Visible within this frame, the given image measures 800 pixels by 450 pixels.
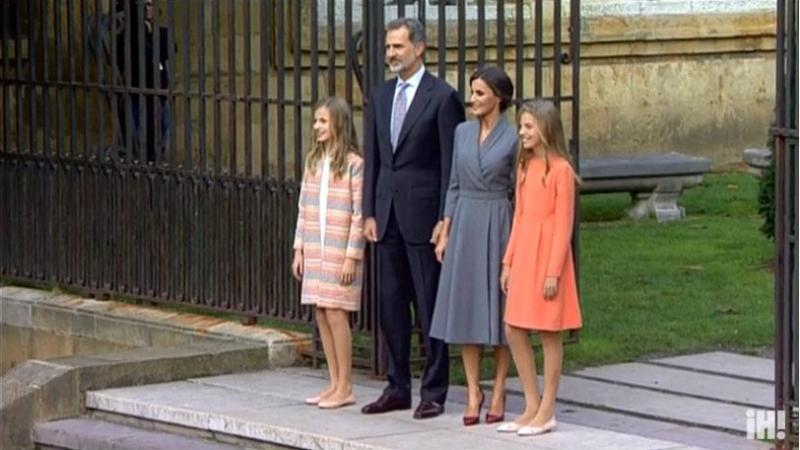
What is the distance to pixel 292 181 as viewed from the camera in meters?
11.3

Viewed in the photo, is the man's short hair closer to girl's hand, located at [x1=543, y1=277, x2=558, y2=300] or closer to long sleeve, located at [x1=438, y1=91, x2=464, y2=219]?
long sleeve, located at [x1=438, y1=91, x2=464, y2=219]

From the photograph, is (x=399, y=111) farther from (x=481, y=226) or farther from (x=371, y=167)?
(x=481, y=226)

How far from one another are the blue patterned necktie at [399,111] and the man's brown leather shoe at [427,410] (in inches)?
46.9

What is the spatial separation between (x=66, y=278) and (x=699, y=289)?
4.02 metres

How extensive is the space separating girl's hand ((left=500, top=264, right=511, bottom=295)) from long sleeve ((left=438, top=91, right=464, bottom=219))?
0.46 meters

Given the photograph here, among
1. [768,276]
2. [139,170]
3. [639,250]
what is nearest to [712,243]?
[639,250]

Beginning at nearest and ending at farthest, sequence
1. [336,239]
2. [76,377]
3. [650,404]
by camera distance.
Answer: [336,239]
[650,404]
[76,377]

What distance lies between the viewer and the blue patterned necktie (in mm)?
9594

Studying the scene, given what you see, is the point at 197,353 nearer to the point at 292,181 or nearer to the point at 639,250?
the point at 292,181

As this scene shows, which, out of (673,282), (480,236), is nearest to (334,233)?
(480,236)

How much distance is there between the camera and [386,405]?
9.67 meters

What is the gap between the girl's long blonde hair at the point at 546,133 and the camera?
29.3 ft

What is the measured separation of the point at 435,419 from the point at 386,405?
312 millimetres

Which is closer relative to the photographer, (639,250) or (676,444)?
(676,444)
